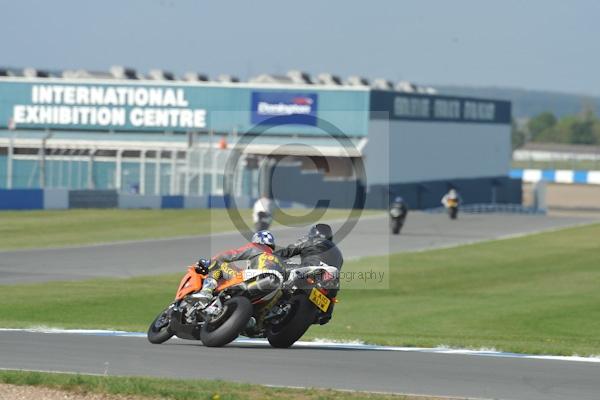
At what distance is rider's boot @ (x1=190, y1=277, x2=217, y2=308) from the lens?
45.5 feet

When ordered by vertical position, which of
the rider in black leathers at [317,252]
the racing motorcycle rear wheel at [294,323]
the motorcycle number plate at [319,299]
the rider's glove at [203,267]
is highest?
the rider in black leathers at [317,252]

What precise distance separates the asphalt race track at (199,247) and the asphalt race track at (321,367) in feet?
42.1

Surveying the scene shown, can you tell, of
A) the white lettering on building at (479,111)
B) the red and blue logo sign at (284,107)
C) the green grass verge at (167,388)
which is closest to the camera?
the green grass verge at (167,388)

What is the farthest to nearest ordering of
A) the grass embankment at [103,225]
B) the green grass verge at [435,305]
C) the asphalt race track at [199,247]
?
1. the grass embankment at [103,225]
2. the asphalt race track at [199,247]
3. the green grass verge at [435,305]

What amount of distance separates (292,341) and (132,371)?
2.69 meters

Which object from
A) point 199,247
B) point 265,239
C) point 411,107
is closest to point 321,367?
point 265,239

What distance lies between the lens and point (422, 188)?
80.9 meters

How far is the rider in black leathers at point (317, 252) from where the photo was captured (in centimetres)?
1415

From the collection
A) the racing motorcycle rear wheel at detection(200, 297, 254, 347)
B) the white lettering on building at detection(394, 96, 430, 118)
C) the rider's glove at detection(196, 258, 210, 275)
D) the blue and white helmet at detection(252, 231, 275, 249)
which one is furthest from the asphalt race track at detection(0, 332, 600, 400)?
the white lettering on building at detection(394, 96, 430, 118)

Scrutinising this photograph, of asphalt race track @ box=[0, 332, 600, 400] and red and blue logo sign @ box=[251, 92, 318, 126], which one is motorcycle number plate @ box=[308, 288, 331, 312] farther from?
red and blue logo sign @ box=[251, 92, 318, 126]

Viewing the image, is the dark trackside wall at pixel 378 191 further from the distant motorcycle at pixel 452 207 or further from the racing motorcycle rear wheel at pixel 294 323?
Result: the racing motorcycle rear wheel at pixel 294 323

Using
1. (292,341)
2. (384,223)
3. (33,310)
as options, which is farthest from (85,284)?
(384,223)

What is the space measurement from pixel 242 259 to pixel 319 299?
3.18 ft

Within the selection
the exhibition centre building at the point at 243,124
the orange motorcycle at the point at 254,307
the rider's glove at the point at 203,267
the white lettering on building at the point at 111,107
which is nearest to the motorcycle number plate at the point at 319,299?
the orange motorcycle at the point at 254,307
